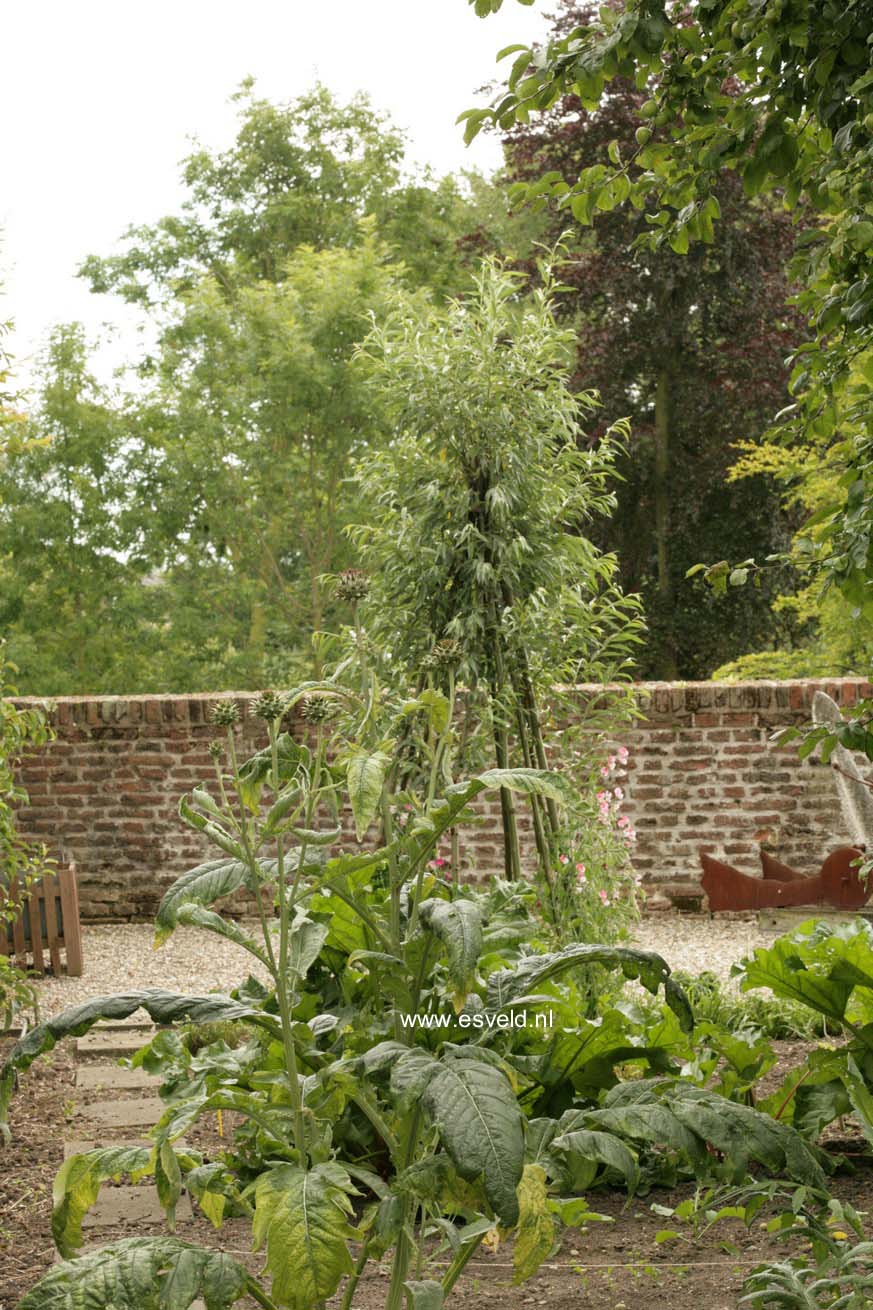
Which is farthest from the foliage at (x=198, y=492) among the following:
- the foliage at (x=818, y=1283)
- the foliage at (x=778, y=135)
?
the foliage at (x=818, y=1283)

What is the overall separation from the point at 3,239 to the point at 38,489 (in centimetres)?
795

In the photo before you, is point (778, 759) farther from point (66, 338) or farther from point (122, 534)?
point (66, 338)

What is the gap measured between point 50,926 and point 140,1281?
17.3 feet

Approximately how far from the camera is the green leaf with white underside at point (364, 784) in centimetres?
216

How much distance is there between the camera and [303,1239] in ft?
6.59

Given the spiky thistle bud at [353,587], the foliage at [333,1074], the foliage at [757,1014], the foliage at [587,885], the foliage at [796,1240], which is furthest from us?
the foliage at [587,885]

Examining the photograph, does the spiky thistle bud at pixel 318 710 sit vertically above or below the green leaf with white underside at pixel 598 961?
above

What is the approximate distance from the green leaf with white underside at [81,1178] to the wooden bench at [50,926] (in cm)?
484

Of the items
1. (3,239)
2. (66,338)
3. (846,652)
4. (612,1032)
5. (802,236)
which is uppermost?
(66,338)

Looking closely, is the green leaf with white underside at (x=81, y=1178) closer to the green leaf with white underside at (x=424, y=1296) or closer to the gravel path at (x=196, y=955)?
the green leaf with white underside at (x=424, y=1296)

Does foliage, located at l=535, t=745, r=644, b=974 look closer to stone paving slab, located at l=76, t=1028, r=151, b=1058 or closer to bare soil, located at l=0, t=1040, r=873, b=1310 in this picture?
bare soil, located at l=0, t=1040, r=873, b=1310

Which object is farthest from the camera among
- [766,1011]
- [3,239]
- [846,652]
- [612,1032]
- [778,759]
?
[846,652]

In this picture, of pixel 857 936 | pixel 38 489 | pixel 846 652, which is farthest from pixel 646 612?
pixel 857 936

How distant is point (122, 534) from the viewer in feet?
45.9
